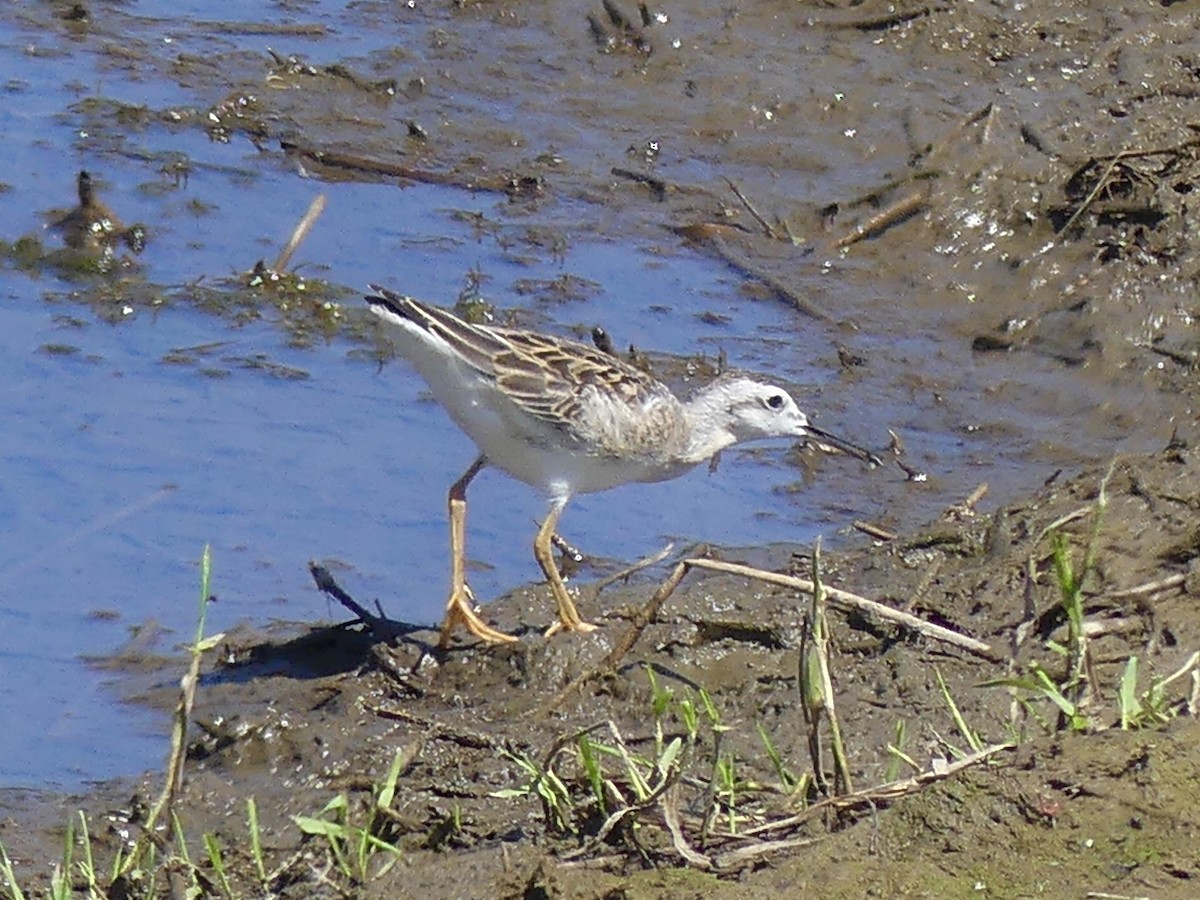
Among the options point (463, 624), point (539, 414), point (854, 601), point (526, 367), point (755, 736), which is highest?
point (854, 601)

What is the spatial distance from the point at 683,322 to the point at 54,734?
12.8 feet

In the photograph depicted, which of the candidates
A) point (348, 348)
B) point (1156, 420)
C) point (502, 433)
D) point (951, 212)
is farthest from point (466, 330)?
point (951, 212)

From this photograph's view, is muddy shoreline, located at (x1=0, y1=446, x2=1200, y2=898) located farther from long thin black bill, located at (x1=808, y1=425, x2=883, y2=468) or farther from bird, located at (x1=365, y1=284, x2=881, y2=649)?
long thin black bill, located at (x1=808, y1=425, x2=883, y2=468)

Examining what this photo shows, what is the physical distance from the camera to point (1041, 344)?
9.24 metres

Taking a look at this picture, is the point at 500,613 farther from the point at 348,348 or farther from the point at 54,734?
the point at 348,348

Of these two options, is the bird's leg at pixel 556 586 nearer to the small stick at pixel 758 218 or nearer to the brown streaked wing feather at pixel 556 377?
the brown streaked wing feather at pixel 556 377

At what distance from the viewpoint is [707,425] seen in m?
7.45

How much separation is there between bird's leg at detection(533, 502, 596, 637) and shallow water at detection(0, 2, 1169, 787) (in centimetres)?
55

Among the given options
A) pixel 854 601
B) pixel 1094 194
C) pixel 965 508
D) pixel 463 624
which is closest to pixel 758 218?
pixel 1094 194

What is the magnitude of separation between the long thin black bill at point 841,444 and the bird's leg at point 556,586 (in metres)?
1.18

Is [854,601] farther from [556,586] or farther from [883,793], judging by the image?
[556,586]

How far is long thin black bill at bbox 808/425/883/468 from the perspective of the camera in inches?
308

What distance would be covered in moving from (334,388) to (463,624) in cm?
247

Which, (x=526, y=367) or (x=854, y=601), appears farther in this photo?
(x=526, y=367)
